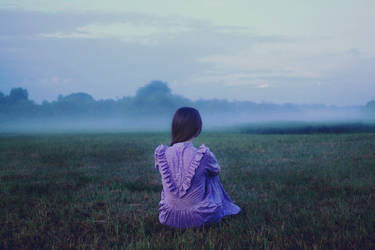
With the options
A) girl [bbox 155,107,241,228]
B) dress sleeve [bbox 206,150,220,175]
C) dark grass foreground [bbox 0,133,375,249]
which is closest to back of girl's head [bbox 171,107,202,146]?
girl [bbox 155,107,241,228]

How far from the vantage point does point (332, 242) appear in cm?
368

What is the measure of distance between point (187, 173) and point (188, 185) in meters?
0.17

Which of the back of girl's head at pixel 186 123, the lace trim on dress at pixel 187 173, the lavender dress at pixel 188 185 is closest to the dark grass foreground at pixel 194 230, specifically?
the lavender dress at pixel 188 185

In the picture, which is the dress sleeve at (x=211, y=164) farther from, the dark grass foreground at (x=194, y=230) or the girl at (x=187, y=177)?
the dark grass foreground at (x=194, y=230)

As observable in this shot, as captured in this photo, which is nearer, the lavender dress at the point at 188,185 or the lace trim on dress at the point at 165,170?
the lavender dress at the point at 188,185

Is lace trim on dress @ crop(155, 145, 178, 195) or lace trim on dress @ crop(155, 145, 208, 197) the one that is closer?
lace trim on dress @ crop(155, 145, 208, 197)

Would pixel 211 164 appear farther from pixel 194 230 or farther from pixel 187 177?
pixel 194 230

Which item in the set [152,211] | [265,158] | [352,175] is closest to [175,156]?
[152,211]

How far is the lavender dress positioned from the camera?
4.16 m

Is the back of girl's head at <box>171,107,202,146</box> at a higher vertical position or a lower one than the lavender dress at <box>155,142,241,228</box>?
higher

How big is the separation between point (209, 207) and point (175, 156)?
2.99 ft

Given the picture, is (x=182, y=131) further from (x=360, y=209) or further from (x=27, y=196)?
(x=27, y=196)

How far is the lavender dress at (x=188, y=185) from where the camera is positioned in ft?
13.6

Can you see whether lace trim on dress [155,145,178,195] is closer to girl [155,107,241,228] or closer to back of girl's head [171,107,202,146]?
girl [155,107,241,228]
